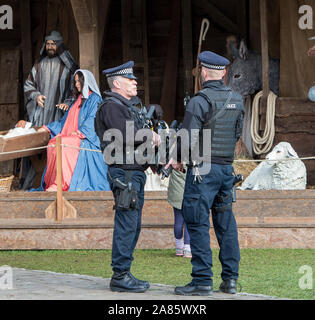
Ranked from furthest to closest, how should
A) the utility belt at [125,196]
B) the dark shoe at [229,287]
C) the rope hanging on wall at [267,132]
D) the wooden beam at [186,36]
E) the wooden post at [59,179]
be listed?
the wooden beam at [186,36]
the rope hanging on wall at [267,132]
the wooden post at [59,179]
the utility belt at [125,196]
the dark shoe at [229,287]

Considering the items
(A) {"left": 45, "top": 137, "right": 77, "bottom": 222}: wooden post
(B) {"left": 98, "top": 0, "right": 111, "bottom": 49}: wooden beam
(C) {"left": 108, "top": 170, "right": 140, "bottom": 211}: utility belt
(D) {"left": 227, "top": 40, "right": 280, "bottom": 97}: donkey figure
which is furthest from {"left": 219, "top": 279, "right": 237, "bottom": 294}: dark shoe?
(B) {"left": 98, "top": 0, "right": 111, "bottom": 49}: wooden beam

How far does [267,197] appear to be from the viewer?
8672 mm

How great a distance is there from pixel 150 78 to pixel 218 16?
4.77 ft

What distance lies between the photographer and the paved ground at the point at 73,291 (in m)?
5.38

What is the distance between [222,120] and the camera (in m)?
5.69

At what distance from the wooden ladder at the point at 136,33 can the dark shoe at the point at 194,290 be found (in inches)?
310

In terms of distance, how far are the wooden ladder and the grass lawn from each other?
17.1ft

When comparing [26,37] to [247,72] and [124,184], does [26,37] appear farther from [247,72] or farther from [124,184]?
[124,184]

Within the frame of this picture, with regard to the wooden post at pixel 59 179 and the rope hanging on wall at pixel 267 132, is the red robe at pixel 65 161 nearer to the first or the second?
the wooden post at pixel 59 179

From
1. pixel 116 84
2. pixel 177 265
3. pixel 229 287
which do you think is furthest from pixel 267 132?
pixel 229 287

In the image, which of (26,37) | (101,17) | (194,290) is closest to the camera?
(194,290)

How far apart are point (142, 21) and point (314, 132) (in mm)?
4014

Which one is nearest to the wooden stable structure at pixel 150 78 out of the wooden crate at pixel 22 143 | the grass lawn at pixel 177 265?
the grass lawn at pixel 177 265

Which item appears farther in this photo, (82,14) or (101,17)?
(101,17)
